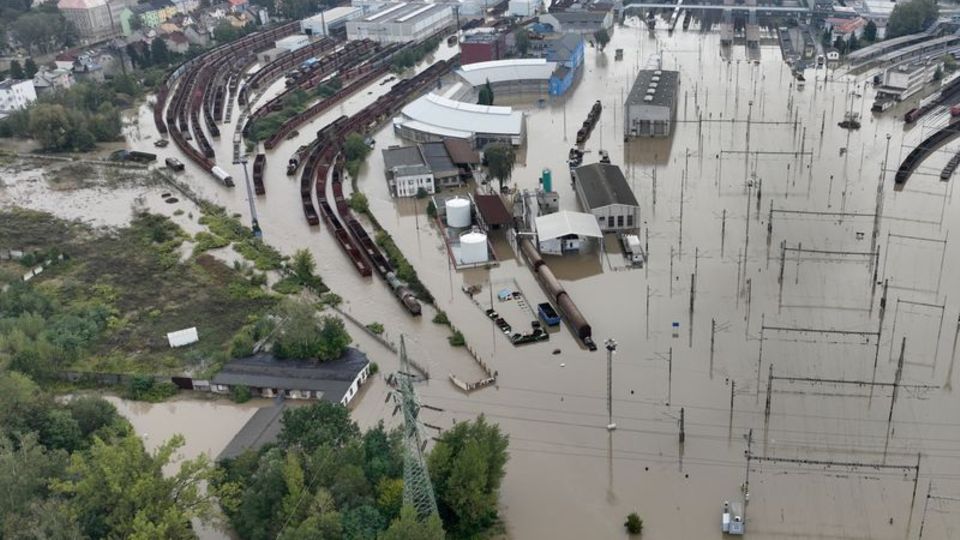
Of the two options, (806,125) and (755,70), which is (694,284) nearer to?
(806,125)

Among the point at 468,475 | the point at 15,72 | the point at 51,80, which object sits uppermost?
the point at 15,72

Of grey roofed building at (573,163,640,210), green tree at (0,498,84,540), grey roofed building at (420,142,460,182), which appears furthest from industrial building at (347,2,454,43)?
green tree at (0,498,84,540)

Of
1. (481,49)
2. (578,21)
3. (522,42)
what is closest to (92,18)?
(481,49)

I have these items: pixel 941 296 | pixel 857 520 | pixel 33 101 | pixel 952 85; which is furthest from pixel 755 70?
pixel 33 101

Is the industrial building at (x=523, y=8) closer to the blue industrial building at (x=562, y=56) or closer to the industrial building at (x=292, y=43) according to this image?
the blue industrial building at (x=562, y=56)

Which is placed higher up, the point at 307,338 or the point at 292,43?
the point at 292,43

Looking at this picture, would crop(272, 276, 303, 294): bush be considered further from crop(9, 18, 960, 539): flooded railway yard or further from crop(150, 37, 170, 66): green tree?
crop(150, 37, 170, 66): green tree

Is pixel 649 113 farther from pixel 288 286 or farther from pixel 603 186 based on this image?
pixel 288 286
